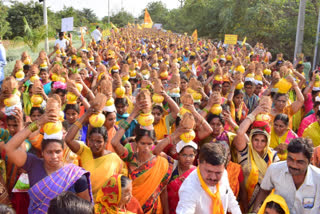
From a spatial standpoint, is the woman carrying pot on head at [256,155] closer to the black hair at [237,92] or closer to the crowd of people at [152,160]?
the crowd of people at [152,160]

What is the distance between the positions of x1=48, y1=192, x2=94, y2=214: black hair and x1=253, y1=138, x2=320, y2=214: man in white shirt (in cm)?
160

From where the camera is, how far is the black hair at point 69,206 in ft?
5.66

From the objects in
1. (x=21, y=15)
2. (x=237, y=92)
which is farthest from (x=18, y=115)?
(x=21, y=15)

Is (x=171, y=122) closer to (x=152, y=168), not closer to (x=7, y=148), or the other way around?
(x=152, y=168)

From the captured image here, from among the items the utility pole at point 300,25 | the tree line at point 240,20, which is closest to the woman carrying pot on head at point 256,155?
the utility pole at point 300,25

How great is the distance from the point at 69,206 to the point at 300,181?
5.97ft

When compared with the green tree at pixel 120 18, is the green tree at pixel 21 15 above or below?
below

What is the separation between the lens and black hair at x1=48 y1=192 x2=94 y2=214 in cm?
172

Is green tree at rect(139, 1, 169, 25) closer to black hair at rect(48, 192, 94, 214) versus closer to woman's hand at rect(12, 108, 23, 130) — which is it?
woman's hand at rect(12, 108, 23, 130)

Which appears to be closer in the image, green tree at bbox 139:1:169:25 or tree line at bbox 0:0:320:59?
tree line at bbox 0:0:320:59

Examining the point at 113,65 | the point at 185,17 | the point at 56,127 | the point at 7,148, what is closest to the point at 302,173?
the point at 56,127

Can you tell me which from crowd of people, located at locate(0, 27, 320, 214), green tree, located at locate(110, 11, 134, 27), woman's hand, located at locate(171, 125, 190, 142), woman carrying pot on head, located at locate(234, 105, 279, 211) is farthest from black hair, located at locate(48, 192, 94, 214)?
green tree, located at locate(110, 11, 134, 27)

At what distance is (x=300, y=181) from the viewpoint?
2445 millimetres

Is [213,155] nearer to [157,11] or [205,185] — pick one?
[205,185]
